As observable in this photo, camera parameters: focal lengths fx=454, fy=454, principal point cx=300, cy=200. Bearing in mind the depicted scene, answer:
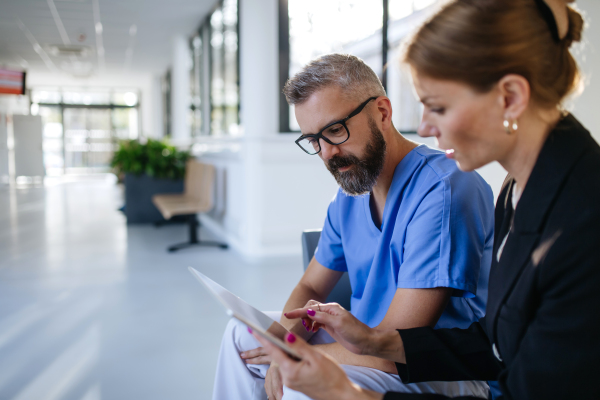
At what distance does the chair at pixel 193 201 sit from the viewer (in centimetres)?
477

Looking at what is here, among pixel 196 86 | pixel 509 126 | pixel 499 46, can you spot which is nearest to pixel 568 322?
pixel 509 126

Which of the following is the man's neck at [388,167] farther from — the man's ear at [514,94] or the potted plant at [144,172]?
the potted plant at [144,172]

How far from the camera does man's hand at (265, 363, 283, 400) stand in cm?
112

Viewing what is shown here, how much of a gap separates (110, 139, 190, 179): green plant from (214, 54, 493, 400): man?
5.19 meters

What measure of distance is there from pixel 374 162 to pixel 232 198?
3916 millimetres

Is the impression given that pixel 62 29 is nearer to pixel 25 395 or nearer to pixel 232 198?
pixel 232 198

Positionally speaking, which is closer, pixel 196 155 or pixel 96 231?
pixel 96 231

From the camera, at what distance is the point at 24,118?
1391 cm

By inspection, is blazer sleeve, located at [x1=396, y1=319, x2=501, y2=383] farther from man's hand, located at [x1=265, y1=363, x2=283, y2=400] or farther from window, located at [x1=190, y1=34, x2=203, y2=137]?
window, located at [x1=190, y1=34, x2=203, y2=137]

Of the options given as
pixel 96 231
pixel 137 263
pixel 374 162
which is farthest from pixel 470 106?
pixel 96 231

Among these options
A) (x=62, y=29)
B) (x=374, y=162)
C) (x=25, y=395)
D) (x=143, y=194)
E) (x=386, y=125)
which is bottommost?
(x=25, y=395)

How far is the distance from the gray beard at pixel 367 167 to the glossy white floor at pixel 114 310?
3.91 feet

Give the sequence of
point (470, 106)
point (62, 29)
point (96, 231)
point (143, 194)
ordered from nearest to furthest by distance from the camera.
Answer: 1. point (470, 106)
2. point (96, 231)
3. point (143, 194)
4. point (62, 29)

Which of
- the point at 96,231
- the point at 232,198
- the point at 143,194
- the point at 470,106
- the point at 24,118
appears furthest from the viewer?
the point at 24,118
